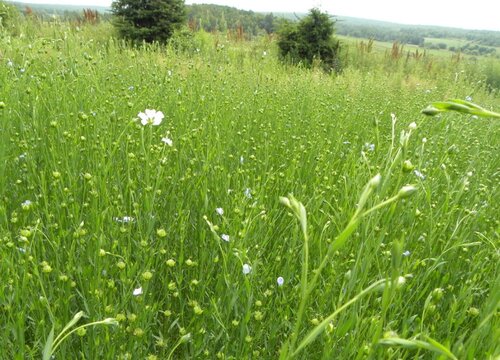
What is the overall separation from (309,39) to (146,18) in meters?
3.66

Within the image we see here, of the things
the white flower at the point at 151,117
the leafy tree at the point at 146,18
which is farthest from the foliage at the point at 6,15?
the white flower at the point at 151,117

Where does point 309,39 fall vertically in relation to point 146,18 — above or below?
below

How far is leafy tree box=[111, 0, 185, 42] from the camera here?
9.08 m

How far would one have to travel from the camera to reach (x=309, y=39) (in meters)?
9.54

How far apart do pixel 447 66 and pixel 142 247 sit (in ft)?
39.5

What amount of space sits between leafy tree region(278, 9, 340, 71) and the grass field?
6355 millimetres

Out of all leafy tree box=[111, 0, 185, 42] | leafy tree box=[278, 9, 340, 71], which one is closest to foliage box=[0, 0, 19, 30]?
leafy tree box=[111, 0, 185, 42]

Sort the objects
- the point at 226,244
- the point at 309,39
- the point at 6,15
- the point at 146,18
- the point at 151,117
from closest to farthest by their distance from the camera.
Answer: the point at 226,244
the point at 151,117
the point at 146,18
the point at 309,39
the point at 6,15

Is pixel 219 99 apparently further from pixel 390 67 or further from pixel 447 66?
pixel 447 66

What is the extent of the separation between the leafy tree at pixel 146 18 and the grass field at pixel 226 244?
6270 mm

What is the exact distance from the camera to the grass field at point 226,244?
106 cm

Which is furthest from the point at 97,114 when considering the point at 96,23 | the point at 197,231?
the point at 96,23

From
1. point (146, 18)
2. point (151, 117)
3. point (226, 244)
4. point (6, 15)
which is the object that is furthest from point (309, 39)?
point (226, 244)

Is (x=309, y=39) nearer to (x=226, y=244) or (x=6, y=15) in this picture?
(x=6, y=15)
